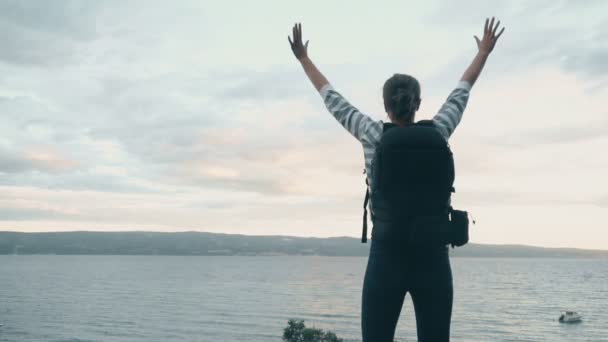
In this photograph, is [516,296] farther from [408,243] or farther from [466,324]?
[408,243]

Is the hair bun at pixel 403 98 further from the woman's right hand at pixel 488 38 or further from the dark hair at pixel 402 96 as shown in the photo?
the woman's right hand at pixel 488 38

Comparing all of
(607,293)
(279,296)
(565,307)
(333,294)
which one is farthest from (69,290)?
(607,293)

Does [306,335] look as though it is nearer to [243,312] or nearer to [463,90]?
[243,312]

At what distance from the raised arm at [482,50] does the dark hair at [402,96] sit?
63 cm

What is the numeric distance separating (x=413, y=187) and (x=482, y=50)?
135cm

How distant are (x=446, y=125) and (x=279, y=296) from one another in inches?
5181

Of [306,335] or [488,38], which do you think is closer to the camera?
[488,38]

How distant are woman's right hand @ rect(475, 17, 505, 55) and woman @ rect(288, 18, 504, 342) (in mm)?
766

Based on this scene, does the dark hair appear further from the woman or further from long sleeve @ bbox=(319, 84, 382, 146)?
long sleeve @ bbox=(319, 84, 382, 146)

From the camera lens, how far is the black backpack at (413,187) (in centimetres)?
291

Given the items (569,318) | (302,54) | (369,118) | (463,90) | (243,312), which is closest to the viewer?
(369,118)

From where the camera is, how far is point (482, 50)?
3721 mm

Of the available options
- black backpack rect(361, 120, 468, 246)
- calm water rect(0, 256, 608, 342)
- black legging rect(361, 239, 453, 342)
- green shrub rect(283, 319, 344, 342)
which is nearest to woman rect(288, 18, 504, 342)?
black legging rect(361, 239, 453, 342)

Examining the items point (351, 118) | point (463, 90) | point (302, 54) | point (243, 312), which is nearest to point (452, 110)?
point (463, 90)
